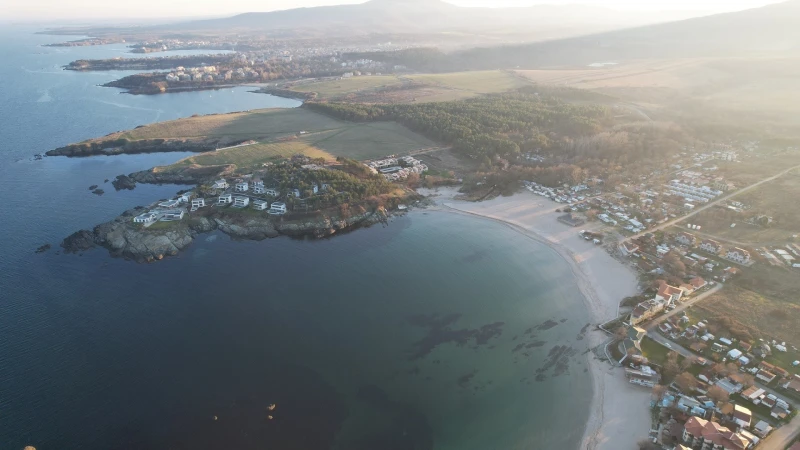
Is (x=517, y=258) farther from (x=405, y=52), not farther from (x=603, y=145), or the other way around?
(x=405, y=52)

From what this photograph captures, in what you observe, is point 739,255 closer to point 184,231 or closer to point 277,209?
point 277,209

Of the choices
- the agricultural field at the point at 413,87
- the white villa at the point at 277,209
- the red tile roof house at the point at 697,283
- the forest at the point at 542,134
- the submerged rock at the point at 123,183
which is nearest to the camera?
the red tile roof house at the point at 697,283

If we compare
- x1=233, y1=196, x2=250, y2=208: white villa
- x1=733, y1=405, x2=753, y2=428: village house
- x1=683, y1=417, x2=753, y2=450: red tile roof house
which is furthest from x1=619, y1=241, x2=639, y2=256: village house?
x1=233, y1=196, x2=250, y2=208: white villa

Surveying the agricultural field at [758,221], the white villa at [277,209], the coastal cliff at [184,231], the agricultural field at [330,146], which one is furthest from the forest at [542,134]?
the white villa at [277,209]

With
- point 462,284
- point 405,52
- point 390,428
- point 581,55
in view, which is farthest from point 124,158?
point 581,55

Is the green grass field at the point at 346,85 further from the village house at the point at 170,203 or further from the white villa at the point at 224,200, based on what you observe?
the village house at the point at 170,203

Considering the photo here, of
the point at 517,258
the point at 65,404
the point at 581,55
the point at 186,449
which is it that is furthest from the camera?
the point at 581,55
